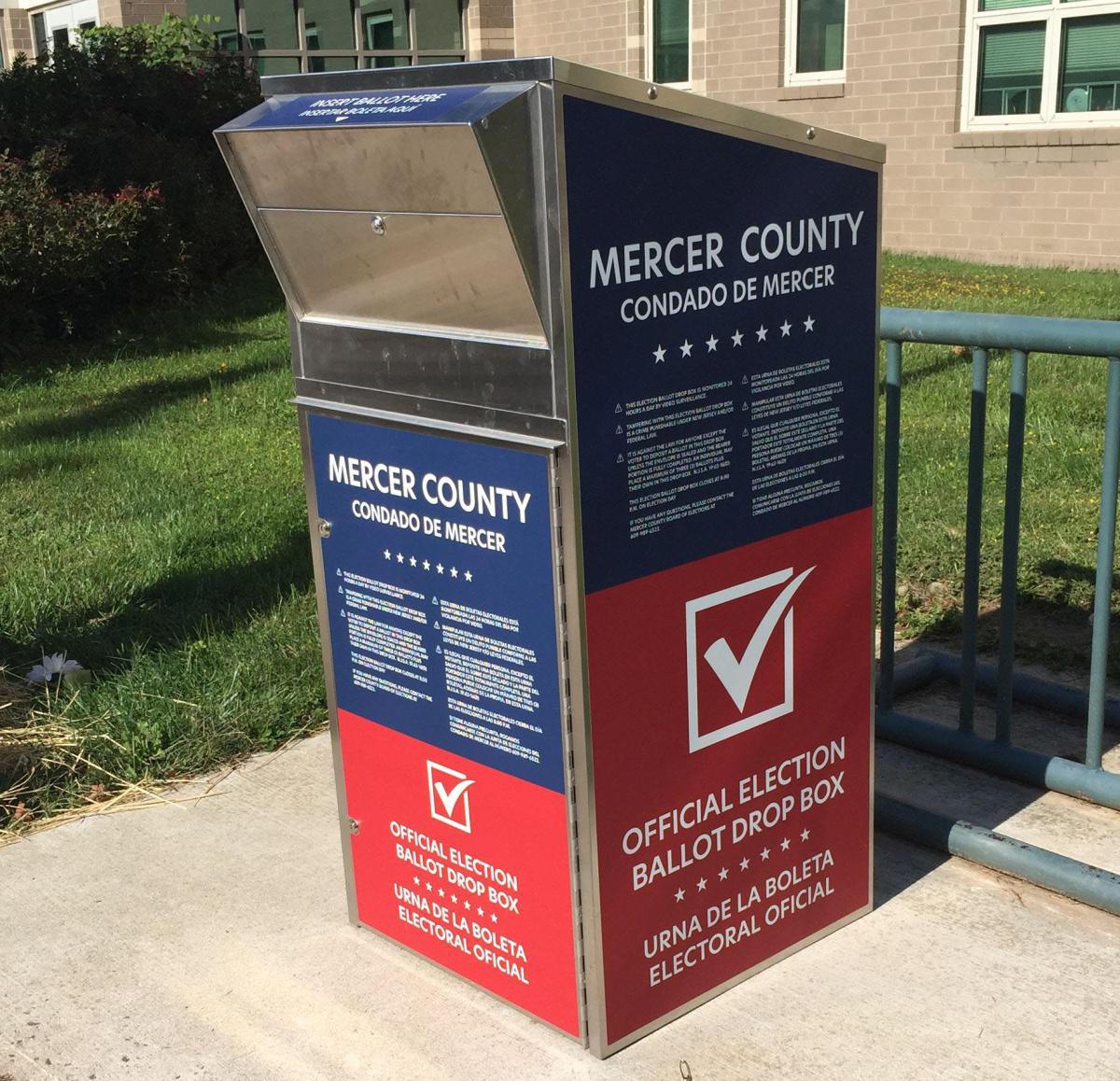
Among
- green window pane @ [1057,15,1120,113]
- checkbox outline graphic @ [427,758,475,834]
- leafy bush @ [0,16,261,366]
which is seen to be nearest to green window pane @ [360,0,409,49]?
A: leafy bush @ [0,16,261,366]

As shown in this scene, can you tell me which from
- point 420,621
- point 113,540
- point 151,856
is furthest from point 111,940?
point 113,540

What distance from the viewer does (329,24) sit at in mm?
19094

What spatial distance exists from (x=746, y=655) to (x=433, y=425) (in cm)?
72

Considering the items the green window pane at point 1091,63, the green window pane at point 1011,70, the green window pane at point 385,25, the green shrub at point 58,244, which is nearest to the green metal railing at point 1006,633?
the green shrub at point 58,244

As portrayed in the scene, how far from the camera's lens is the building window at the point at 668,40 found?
1748cm

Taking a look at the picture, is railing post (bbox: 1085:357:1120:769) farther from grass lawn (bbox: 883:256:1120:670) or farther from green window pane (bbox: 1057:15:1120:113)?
green window pane (bbox: 1057:15:1120:113)

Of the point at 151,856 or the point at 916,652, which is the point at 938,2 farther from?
the point at 151,856

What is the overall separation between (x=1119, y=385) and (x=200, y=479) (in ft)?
15.2

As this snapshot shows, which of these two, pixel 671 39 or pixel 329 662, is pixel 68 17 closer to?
pixel 671 39

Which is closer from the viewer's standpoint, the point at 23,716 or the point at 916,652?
the point at 23,716

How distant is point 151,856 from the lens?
342 centimetres

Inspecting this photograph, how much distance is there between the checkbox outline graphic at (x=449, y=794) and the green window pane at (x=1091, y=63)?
42.1ft

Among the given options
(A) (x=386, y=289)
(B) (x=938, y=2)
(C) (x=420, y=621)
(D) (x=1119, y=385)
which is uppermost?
(B) (x=938, y=2)

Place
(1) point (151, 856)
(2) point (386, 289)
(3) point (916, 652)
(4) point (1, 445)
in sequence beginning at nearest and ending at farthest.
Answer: (2) point (386, 289) < (1) point (151, 856) < (3) point (916, 652) < (4) point (1, 445)
